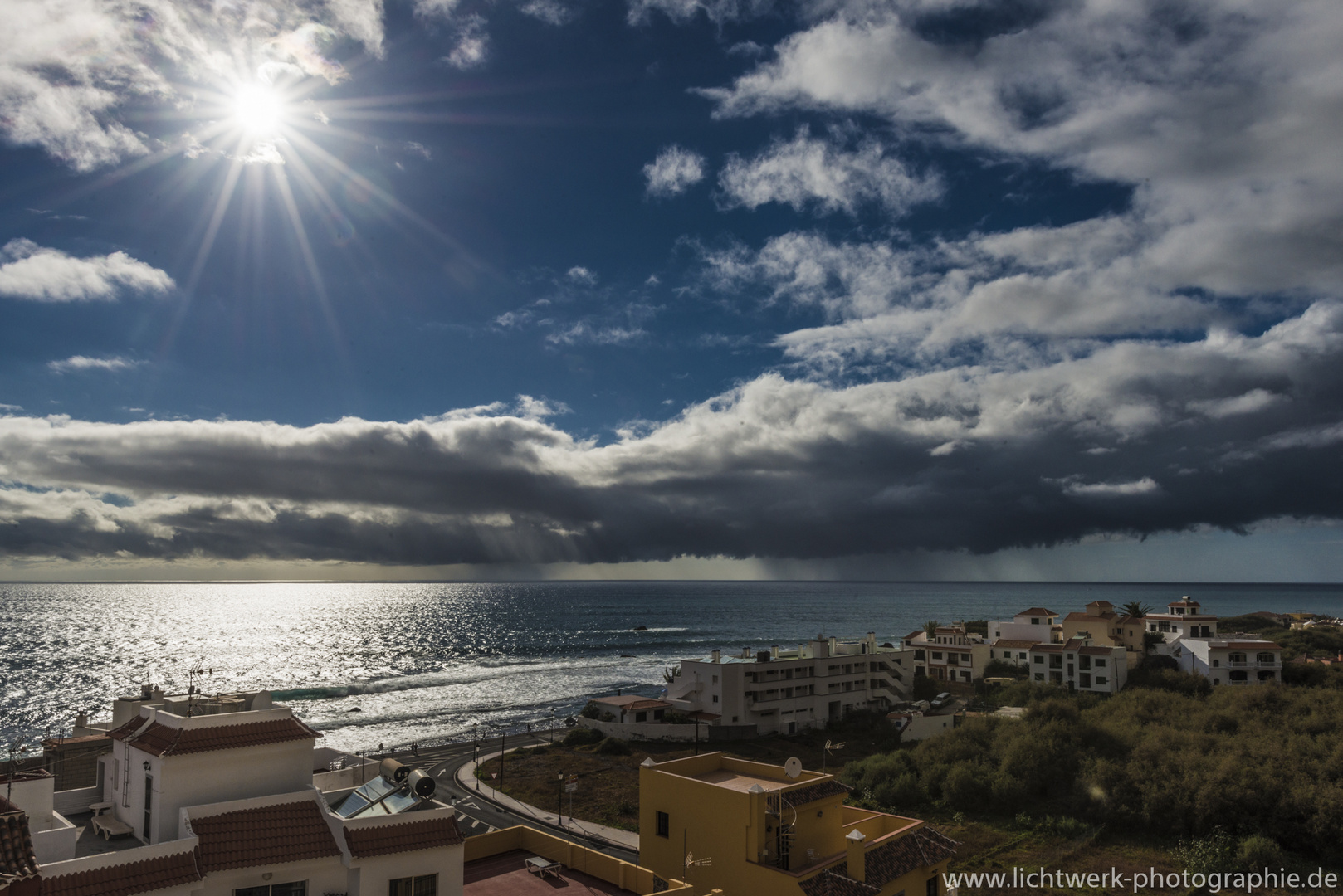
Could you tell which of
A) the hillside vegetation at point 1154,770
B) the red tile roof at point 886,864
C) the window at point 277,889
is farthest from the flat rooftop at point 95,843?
the hillside vegetation at point 1154,770

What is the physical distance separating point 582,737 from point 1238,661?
2720 inches

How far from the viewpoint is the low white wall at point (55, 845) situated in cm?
1544

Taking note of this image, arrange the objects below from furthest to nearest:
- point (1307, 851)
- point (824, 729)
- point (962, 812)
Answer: point (824, 729) → point (962, 812) → point (1307, 851)

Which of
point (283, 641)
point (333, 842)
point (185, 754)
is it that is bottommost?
point (283, 641)

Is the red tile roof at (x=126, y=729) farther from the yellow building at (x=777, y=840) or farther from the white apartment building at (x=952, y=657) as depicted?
the white apartment building at (x=952, y=657)

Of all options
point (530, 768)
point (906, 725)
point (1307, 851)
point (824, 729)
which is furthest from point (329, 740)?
point (1307, 851)

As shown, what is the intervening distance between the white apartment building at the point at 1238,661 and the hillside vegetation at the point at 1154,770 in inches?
679

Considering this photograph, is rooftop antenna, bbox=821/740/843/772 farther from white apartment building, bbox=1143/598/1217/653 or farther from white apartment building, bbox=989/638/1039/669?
white apartment building, bbox=1143/598/1217/653

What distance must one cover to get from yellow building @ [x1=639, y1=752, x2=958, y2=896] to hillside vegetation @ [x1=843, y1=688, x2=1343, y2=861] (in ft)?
77.9

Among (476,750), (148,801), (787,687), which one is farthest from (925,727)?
(148,801)

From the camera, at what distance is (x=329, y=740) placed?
79.6 m

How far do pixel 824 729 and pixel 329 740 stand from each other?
2080 inches

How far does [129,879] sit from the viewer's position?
1496 centimetres

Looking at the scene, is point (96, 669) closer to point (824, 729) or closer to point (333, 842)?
point (824, 729)
